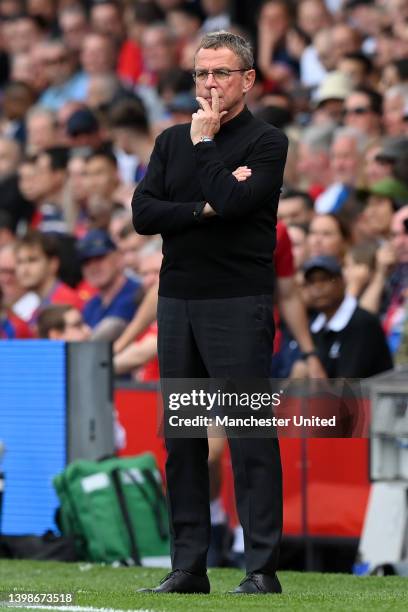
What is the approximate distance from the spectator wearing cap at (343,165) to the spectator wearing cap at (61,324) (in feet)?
7.35

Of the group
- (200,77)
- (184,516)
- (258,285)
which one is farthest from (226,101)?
(184,516)

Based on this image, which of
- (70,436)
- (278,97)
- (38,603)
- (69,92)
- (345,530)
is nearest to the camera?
(38,603)

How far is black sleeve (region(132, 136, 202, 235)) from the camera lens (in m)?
6.25

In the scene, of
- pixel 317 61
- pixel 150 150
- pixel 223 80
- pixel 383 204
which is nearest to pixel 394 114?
pixel 383 204

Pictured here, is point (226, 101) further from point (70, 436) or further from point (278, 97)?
point (278, 97)

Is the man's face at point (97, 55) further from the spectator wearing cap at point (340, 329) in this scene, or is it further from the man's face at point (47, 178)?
the spectator wearing cap at point (340, 329)

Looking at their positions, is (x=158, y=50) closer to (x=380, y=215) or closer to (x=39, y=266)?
(x=39, y=266)

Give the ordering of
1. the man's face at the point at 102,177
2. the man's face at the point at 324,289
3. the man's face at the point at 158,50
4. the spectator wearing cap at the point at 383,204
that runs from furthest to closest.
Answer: the man's face at the point at 158,50 → the man's face at the point at 102,177 → the spectator wearing cap at the point at 383,204 → the man's face at the point at 324,289

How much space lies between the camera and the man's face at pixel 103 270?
1150 centimetres

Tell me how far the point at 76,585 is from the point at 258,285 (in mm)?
1943

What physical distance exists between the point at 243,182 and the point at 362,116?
21.4 ft

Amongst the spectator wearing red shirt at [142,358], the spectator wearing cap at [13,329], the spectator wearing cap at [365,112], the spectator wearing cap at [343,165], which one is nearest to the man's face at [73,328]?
the spectator wearing red shirt at [142,358]

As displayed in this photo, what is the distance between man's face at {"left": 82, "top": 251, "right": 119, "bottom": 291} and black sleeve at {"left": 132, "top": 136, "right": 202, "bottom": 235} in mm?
5040

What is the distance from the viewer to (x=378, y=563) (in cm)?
832
